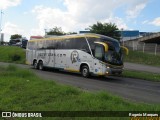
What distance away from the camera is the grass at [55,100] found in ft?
30.6

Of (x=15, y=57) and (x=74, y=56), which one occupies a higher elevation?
(x=15, y=57)

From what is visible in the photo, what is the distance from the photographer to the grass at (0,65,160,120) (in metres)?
9.32

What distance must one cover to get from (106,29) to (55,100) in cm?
4790

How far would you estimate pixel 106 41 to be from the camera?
2298cm

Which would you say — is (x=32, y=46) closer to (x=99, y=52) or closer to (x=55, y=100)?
(x=99, y=52)

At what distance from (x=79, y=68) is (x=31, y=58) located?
8.43m

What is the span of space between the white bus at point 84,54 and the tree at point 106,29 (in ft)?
94.7

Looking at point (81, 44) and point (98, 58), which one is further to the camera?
point (81, 44)

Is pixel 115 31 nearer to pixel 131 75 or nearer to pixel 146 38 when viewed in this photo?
pixel 146 38

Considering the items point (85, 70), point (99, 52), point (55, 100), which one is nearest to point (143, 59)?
→ point (85, 70)

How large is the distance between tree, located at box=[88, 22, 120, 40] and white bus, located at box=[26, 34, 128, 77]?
28861 mm

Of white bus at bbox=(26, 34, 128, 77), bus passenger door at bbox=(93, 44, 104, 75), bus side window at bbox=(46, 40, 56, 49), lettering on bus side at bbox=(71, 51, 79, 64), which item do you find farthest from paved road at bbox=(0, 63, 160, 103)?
bus side window at bbox=(46, 40, 56, 49)

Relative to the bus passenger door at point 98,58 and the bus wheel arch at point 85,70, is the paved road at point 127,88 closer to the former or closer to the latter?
the bus passenger door at point 98,58

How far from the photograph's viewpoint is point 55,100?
10.5m
